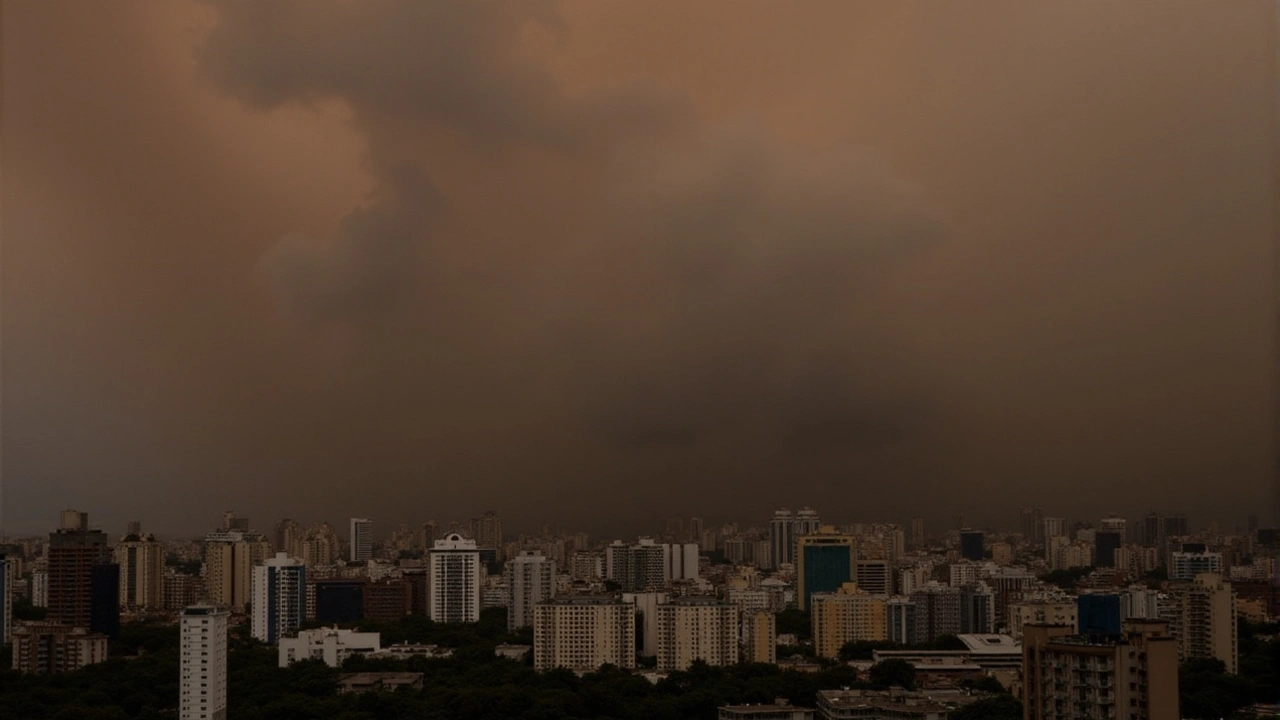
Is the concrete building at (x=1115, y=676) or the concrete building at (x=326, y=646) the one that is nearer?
the concrete building at (x=1115, y=676)

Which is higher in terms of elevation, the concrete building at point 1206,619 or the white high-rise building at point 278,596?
the concrete building at point 1206,619

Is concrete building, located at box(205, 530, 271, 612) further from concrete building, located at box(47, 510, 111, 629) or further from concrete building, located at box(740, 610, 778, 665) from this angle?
concrete building, located at box(740, 610, 778, 665)

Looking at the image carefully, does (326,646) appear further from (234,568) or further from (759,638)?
(234,568)

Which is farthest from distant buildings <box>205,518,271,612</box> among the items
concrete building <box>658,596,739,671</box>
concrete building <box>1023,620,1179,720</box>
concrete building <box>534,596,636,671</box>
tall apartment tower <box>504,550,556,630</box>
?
concrete building <box>1023,620,1179,720</box>

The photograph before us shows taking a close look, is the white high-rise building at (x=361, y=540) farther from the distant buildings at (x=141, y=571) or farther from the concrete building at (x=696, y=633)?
the concrete building at (x=696, y=633)

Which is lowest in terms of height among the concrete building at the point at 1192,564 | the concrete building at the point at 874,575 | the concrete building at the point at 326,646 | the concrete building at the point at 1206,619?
the concrete building at the point at 326,646

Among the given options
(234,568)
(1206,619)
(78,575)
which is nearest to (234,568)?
(234,568)

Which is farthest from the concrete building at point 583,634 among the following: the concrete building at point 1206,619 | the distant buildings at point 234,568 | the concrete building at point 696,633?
the distant buildings at point 234,568

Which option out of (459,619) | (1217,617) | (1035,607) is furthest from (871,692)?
(459,619)
